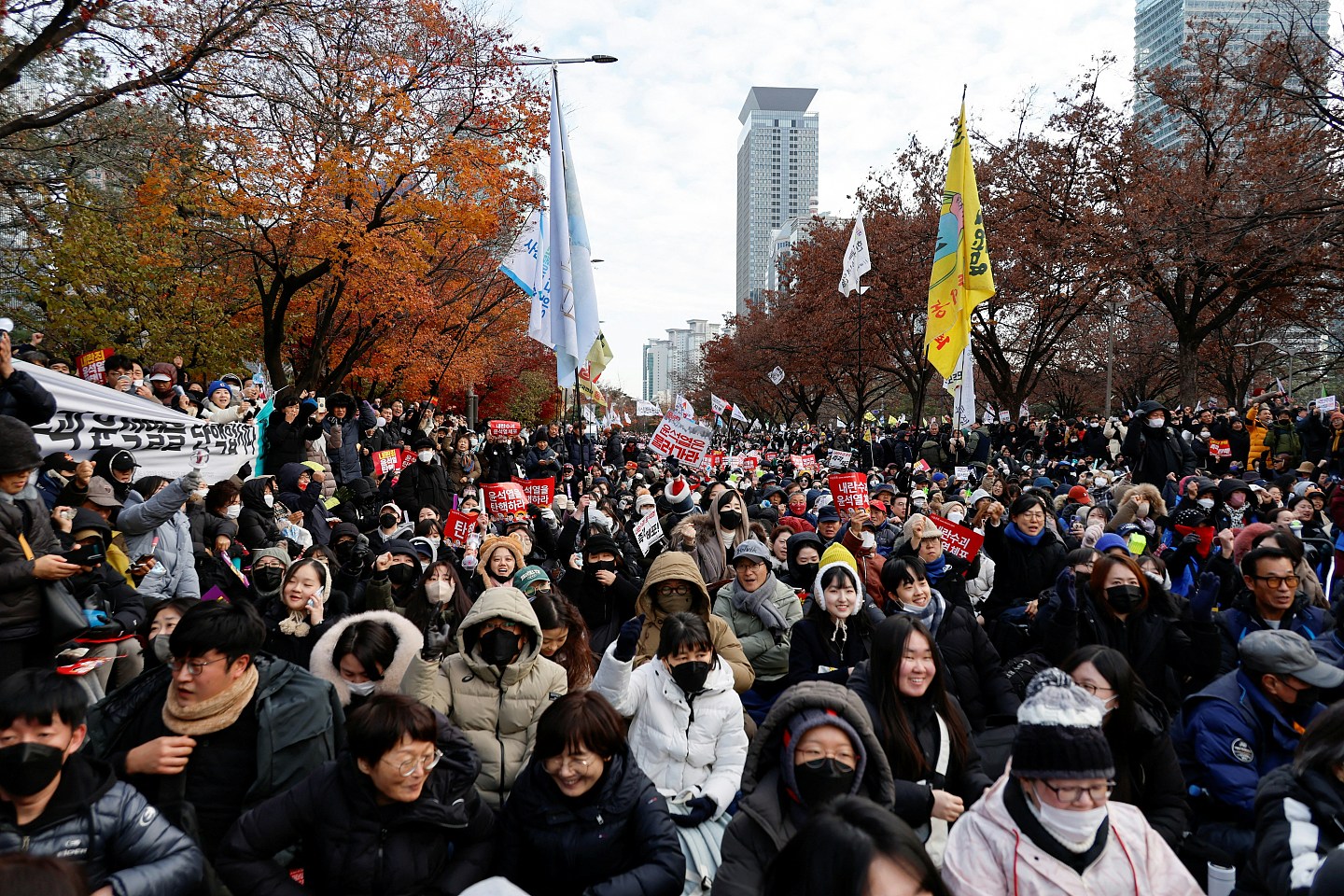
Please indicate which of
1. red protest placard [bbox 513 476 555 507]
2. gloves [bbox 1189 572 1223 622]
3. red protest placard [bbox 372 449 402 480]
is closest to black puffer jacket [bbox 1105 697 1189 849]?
gloves [bbox 1189 572 1223 622]

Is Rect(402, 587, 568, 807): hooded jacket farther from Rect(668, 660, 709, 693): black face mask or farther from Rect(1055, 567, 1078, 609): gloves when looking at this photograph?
Rect(1055, 567, 1078, 609): gloves

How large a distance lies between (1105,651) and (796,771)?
1.52m

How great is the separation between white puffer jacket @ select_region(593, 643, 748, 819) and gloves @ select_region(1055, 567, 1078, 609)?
2040 mm

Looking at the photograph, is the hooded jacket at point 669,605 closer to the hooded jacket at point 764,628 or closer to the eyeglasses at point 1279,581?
the hooded jacket at point 764,628

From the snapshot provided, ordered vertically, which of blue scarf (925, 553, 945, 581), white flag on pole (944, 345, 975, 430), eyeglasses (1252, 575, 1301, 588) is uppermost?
white flag on pole (944, 345, 975, 430)

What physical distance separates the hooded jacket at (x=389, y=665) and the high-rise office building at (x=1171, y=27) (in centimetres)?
1947

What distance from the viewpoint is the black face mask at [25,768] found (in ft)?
7.95

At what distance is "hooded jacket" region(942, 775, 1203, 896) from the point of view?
2.50 meters

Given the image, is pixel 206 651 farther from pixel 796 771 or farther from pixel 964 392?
pixel 964 392

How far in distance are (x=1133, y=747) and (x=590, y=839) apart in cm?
223

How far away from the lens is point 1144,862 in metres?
2.57

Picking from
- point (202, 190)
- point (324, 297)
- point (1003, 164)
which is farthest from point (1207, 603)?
point (1003, 164)

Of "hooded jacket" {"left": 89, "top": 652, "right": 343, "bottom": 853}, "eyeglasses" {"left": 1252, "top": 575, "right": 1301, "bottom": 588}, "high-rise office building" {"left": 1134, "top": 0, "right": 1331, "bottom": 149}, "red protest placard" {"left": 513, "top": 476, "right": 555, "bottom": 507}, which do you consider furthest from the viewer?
"high-rise office building" {"left": 1134, "top": 0, "right": 1331, "bottom": 149}

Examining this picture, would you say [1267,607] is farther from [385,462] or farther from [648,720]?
[385,462]
